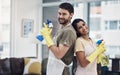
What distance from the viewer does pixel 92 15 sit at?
546 centimetres

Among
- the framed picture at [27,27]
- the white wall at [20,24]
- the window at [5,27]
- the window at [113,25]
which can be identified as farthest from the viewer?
the framed picture at [27,27]

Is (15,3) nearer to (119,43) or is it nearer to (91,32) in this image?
(91,32)

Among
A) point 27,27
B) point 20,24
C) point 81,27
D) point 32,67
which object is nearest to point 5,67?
point 32,67

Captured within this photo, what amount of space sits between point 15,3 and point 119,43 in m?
2.79

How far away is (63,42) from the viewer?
186cm

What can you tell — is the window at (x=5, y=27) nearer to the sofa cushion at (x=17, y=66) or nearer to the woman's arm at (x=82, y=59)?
the sofa cushion at (x=17, y=66)

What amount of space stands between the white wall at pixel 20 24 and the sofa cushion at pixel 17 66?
1.41 metres

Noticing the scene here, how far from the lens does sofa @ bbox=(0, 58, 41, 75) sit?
4130 mm

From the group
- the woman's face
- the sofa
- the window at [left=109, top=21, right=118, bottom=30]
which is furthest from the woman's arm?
the window at [left=109, top=21, right=118, bottom=30]

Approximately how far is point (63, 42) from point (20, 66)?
8.49 ft

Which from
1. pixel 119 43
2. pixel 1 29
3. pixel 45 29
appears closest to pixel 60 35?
pixel 45 29

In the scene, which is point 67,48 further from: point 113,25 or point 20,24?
point 20,24

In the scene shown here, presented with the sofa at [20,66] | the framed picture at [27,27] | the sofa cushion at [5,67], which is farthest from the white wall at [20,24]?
the sofa cushion at [5,67]

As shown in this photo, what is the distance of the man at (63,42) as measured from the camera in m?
1.86
